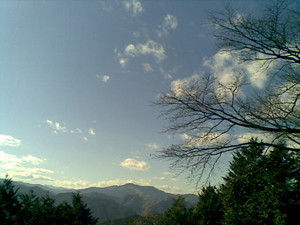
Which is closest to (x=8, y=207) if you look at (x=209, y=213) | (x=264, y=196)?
(x=264, y=196)

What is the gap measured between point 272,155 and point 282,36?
379cm

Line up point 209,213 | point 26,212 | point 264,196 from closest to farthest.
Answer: point 264,196
point 26,212
point 209,213

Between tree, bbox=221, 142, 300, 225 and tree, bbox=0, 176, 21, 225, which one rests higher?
tree, bbox=221, 142, 300, 225

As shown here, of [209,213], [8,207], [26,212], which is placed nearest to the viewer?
[8,207]

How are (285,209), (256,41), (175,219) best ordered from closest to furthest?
(256,41), (285,209), (175,219)

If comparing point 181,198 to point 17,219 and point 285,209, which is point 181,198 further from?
point 17,219

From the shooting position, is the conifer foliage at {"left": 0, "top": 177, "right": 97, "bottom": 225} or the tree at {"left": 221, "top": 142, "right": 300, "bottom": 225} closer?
the tree at {"left": 221, "top": 142, "right": 300, "bottom": 225}

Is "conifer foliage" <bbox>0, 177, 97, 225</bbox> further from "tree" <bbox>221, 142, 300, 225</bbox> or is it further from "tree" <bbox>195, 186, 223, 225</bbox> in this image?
"tree" <bbox>195, 186, 223, 225</bbox>

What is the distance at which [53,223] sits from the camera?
1638 cm

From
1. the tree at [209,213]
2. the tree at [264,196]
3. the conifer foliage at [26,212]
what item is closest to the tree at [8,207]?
the conifer foliage at [26,212]

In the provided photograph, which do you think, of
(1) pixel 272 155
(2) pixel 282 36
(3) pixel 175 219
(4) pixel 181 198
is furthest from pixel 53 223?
(4) pixel 181 198

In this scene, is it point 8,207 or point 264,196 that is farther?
point 8,207

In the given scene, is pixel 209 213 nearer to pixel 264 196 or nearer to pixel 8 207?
pixel 264 196

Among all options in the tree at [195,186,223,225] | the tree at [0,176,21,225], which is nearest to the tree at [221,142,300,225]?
the tree at [195,186,223,225]
